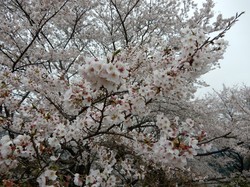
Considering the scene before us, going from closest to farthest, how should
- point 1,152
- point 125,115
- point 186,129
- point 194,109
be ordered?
point 1,152 < point 186,129 < point 125,115 < point 194,109

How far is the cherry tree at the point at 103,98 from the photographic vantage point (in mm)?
2770

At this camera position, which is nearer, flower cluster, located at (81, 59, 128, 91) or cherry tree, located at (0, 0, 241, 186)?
flower cluster, located at (81, 59, 128, 91)

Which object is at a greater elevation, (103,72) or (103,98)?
(103,98)

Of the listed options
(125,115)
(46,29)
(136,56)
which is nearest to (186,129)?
(125,115)

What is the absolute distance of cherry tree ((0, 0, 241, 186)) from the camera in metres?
2.77

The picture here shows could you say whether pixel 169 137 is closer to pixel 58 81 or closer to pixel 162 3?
pixel 58 81

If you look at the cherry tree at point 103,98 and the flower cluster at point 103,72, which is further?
the cherry tree at point 103,98

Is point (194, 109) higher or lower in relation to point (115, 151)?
higher

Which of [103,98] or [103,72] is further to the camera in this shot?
[103,98]

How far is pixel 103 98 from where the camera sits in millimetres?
3016

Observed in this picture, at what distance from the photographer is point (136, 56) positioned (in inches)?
182

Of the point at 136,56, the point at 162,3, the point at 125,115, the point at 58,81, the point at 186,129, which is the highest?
the point at 162,3

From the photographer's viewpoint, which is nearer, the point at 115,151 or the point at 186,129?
the point at 186,129

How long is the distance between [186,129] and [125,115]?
27.0 inches
